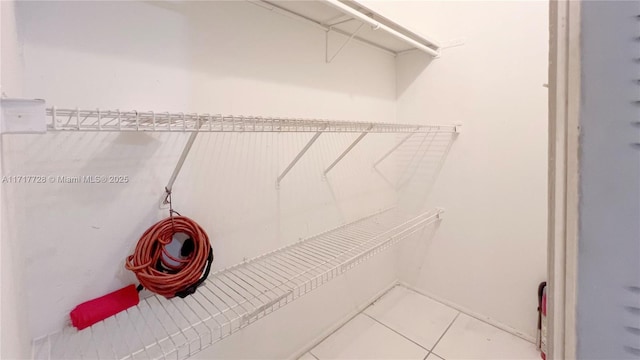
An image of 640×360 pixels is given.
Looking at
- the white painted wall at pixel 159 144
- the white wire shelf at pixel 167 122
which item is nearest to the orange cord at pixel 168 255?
the white painted wall at pixel 159 144

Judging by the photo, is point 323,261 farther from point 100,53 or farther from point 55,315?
point 100,53

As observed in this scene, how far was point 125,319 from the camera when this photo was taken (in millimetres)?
1015

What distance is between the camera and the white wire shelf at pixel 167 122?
579 millimetres

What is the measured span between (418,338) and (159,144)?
1788 mm

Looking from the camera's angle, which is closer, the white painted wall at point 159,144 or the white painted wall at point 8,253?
the white painted wall at point 8,253

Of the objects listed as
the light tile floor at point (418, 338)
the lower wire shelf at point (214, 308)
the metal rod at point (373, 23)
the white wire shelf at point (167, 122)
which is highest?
the metal rod at point (373, 23)

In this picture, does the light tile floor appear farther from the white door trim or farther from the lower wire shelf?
the white door trim

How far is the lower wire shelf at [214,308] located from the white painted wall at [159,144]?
0.23 feet

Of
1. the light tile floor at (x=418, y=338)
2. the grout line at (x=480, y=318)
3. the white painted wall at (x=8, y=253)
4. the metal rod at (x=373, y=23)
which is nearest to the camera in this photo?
the white painted wall at (x=8, y=253)

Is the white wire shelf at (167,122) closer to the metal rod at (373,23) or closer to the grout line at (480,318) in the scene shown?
the metal rod at (373,23)

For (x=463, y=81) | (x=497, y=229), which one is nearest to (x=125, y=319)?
(x=497, y=229)

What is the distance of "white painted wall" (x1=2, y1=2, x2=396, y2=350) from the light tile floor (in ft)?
0.69

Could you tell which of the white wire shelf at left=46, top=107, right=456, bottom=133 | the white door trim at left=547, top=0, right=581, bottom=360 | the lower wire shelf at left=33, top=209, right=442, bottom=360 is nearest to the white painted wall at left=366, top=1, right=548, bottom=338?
the lower wire shelf at left=33, top=209, right=442, bottom=360

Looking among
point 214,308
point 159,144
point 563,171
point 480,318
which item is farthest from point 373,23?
point 480,318
